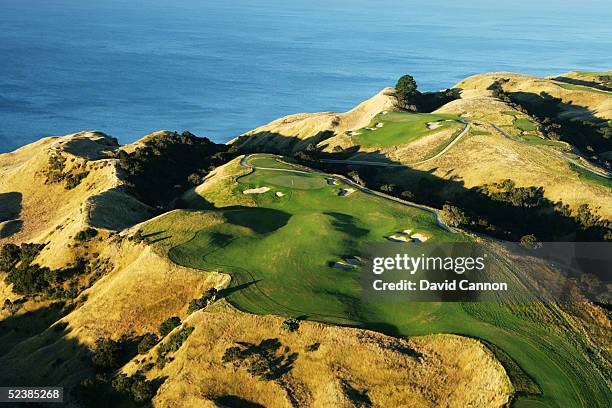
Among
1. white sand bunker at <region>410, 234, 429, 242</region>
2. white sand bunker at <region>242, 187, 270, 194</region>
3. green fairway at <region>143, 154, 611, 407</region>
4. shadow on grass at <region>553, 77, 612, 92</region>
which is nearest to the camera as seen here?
green fairway at <region>143, 154, 611, 407</region>

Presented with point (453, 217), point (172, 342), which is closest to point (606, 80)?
point (453, 217)

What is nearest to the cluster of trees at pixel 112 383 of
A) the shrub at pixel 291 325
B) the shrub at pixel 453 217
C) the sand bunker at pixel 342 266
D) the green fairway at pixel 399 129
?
the shrub at pixel 291 325

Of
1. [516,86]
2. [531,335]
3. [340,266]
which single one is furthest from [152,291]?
[516,86]

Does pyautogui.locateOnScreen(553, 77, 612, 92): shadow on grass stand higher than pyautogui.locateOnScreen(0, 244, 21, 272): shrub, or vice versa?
pyautogui.locateOnScreen(553, 77, 612, 92): shadow on grass

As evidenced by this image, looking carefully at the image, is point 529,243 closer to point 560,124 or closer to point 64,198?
point 64,198

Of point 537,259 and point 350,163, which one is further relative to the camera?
point 350,163

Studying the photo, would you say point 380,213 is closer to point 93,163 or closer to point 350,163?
point 350,163

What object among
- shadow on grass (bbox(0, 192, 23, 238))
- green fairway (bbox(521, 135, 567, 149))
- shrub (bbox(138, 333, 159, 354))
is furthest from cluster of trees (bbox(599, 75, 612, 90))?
shadow on grass (bbox(0, 192, 23, 238))

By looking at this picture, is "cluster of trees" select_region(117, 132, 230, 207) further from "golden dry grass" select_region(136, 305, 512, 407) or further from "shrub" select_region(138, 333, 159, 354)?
"golden dry grass" select_region(136, 305, 512, 407)
